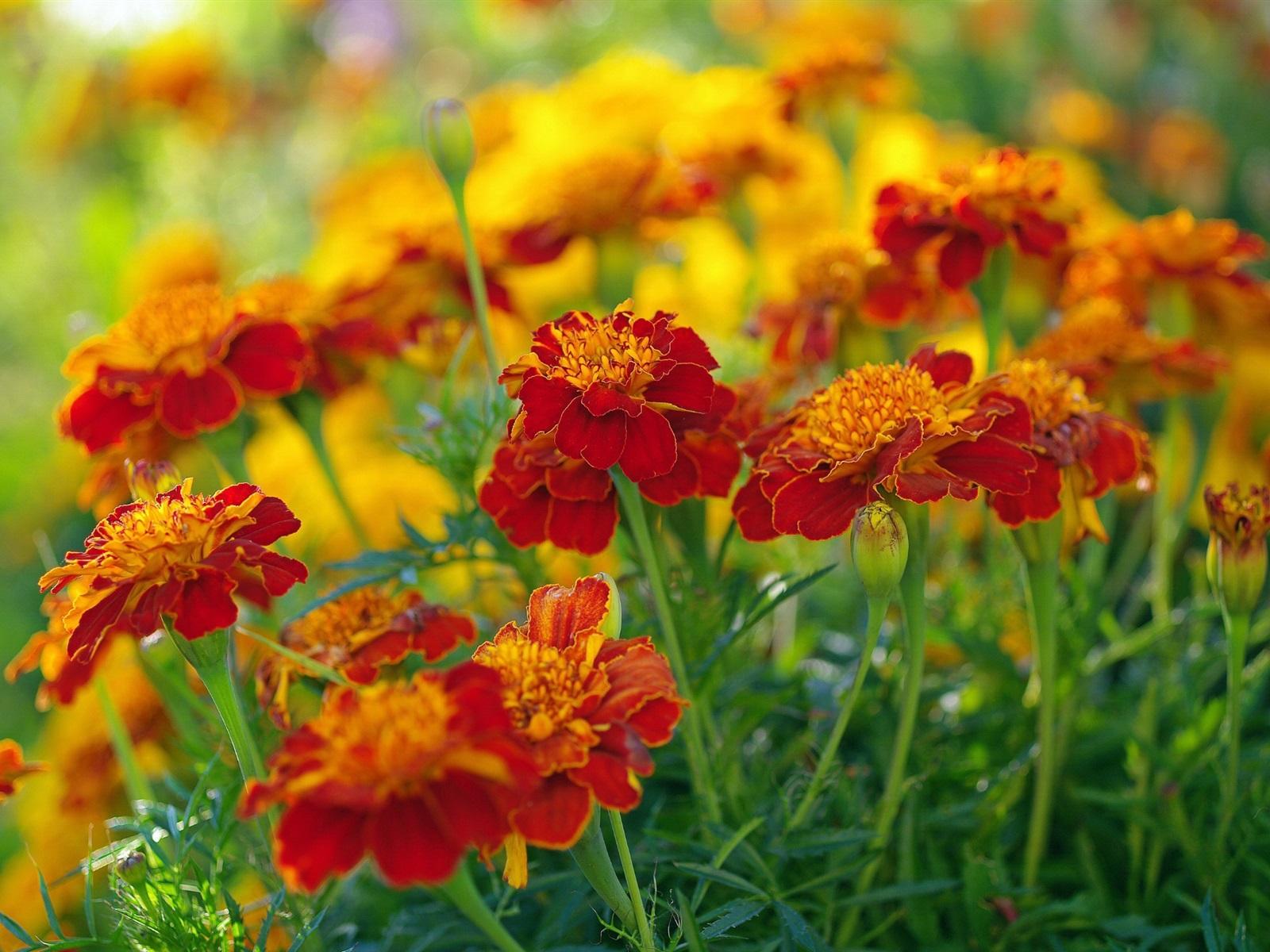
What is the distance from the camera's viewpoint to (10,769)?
0.95 metres

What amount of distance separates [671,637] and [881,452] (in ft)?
0.68

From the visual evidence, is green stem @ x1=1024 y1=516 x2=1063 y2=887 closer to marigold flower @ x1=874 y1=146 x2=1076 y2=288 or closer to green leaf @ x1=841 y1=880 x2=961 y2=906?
green leaf @ x1=841 y1=880 x2=961 y2=906

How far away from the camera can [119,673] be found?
1514 mm

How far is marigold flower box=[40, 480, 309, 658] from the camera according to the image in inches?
32.4

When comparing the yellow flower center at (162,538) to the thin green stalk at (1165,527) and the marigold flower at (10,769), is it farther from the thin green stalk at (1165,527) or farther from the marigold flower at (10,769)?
the thin green stalk at (1165,527)

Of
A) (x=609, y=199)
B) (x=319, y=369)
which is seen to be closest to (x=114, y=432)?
(x=319, y=369)

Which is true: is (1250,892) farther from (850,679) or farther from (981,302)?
(981,302)

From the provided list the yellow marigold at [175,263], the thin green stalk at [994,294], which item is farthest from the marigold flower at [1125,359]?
the yellow marigold at [175,263]

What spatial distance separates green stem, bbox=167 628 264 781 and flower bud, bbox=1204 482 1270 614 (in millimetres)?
743

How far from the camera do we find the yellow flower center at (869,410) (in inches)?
34.5

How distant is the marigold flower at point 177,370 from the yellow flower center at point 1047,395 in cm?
64

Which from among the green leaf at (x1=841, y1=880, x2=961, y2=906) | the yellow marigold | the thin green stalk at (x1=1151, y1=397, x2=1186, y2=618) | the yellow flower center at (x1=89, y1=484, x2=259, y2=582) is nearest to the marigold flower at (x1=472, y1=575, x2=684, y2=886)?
the yellow flower center at (x1=89, y1=484, x2=259, y2=582)

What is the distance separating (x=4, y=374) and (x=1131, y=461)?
3.92m

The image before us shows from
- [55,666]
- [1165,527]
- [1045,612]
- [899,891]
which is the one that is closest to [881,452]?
[1045,612]
